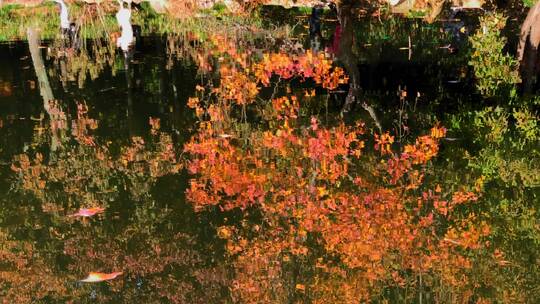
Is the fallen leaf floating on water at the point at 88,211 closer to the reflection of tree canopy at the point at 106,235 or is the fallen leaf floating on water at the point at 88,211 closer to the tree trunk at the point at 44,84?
the reflection of tree canopy at the point at 106,235

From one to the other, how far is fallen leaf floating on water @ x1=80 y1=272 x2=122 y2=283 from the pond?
0.02 meters

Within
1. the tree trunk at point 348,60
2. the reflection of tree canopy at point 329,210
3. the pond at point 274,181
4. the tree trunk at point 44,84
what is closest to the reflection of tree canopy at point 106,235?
the pond at point 274,181

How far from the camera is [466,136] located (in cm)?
907

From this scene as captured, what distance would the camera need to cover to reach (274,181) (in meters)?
7.63

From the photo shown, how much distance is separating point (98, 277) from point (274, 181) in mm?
2473

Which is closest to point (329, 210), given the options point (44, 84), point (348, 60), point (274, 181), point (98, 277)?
point (274, 181)

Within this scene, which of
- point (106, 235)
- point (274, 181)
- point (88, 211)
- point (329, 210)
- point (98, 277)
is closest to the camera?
point (98, 277)

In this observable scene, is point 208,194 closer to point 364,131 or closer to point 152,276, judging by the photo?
point 152,276

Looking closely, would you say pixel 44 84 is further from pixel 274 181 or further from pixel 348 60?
pixel 274 181

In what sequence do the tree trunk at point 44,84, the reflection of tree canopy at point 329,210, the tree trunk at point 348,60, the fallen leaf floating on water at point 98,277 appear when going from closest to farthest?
1. the reflection of tree canopy at point 329,210
2. the fallen leaf floating on water at point 98,277
3. the tree trunk at point 44,84
4. the tree trunk at point 348,60

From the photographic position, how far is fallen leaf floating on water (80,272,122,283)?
18.4ft

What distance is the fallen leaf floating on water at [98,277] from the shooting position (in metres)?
5.62

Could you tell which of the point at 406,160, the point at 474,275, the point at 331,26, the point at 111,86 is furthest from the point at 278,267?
the point at 331,26

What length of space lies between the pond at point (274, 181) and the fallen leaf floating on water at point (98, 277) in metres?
0.02
